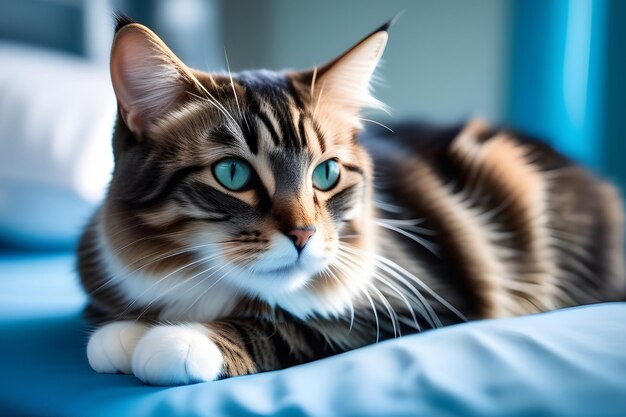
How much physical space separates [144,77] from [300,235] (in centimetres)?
35

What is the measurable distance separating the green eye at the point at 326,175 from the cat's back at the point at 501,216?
213 millimetres

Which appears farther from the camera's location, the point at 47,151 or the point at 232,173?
the point at 47,151

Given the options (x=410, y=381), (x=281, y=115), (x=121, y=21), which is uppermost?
(x=121, y=21)

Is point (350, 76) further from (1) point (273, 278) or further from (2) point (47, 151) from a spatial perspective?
(2) point (47, 151)

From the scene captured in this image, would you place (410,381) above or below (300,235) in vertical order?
below

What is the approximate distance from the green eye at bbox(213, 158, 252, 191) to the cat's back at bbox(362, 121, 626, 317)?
0.36 meters

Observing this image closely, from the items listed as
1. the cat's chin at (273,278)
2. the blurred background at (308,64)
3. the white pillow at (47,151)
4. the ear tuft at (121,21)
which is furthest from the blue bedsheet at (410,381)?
the white pillow at (47,151)

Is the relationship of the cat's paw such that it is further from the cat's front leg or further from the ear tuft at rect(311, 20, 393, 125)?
the ear tuft at rect(311, 20, 393, 125)

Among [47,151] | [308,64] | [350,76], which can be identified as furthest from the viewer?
[308,64]

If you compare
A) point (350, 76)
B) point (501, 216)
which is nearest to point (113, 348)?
point (350, 76)

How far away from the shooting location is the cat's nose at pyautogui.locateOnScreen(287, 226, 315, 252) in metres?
0.89

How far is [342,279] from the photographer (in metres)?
1.06

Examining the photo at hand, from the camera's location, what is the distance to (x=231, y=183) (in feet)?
3.13

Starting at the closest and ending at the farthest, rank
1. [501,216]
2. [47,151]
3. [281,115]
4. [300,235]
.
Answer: [300,235] < [281,115] < [501,216] < [47,151]
